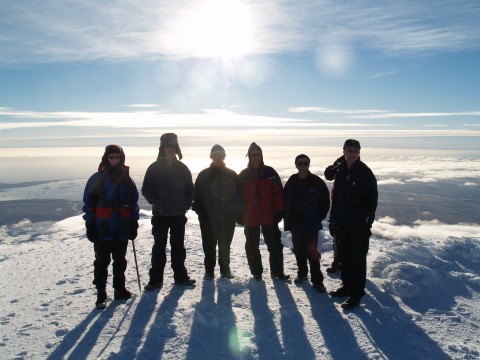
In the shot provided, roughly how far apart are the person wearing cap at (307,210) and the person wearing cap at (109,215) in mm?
2999

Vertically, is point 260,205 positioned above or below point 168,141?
below

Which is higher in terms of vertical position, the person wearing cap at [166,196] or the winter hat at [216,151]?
the winter hat at [216,151]

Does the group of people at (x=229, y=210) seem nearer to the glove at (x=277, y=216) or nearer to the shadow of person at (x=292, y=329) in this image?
the glove at (x=277, y=216)

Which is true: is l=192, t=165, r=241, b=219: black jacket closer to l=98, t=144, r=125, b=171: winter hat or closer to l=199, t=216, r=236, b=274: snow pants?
l=199, t=216, r=236, b=274: snow pants

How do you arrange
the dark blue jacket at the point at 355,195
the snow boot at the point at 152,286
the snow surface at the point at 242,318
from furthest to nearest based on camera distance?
the snow boot at the point at 152,286
the dark blue jacket at the point at 355,195
the snow surface at the point at 242,318

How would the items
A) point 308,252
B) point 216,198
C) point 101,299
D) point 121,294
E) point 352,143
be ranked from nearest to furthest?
point 352,143 < point 101,299 < point 121,294 < point 308,252 < point 216,198

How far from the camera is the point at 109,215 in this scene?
5.56 m

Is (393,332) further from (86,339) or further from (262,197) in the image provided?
(86,339)

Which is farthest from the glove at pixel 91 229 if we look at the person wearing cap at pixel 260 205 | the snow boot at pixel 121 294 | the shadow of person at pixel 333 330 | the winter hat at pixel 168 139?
the shadow of person at pixel 333 330

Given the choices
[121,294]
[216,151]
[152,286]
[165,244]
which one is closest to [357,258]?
Result: [216,151]

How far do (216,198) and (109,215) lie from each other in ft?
6.69

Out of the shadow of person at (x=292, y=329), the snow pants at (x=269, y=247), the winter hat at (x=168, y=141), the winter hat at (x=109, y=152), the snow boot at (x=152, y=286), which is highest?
the winter hat at (x=168, y=141)

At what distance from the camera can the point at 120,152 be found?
572cm

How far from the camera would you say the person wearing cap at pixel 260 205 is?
262 inches
